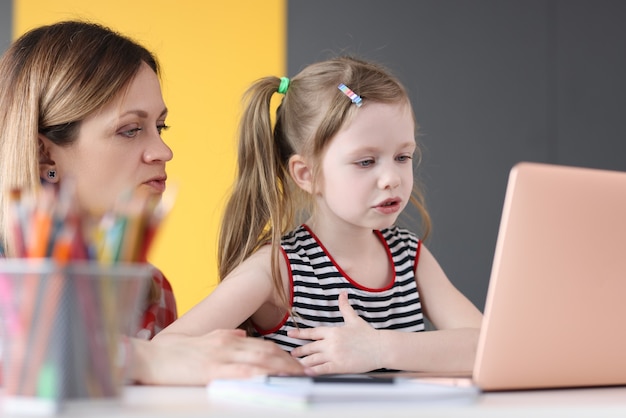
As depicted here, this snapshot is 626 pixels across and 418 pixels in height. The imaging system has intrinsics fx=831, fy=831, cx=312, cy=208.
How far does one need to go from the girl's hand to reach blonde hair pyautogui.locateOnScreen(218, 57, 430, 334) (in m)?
0.37

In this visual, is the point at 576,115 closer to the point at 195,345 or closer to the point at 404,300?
the point at 404,300

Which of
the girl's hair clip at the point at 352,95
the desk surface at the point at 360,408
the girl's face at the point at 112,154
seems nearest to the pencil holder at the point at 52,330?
the desk surface at the point at 360,408

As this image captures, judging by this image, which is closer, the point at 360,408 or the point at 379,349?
the point at 360,408

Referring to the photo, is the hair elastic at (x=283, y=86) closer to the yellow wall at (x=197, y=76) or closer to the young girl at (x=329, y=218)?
the young girl at (x=329, y=218)

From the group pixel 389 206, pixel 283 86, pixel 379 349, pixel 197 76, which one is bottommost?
pixel 379 349

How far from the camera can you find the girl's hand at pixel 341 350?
127 cm

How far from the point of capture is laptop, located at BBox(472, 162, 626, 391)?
0.79m

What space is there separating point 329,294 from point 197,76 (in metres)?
1.73

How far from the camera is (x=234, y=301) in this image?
145 cm

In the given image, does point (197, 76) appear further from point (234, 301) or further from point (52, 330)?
point (52, 330)

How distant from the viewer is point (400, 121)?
1638 mm

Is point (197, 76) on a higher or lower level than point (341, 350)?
higher

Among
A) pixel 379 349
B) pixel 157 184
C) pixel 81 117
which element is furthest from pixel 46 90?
pixel 379 349

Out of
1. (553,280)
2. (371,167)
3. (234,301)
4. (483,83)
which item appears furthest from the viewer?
(483,83)
